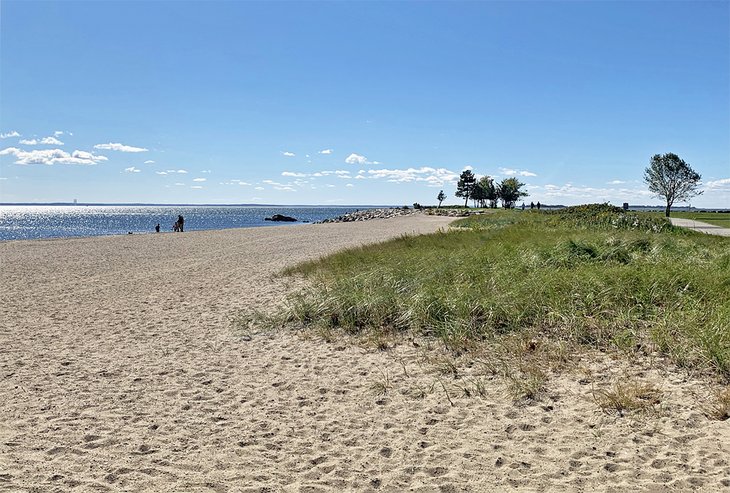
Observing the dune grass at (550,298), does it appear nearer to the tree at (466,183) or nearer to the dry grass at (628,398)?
the dry grass at (628,398)

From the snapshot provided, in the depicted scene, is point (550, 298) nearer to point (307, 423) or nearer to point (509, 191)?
point (307, 423)

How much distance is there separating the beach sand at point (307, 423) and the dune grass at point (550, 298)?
2.50 ft

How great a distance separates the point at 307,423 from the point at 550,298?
546cm

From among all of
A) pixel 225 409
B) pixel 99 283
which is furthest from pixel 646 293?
pixel 99 283

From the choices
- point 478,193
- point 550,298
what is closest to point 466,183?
point 478,193

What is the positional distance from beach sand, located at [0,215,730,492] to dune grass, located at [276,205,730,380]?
76 cm

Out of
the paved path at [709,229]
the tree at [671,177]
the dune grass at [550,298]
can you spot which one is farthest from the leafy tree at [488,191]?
the dune grass at [550,298]

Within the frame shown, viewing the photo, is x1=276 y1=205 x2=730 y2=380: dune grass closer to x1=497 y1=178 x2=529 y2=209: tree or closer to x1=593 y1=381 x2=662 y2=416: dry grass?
x1=593 y1=381 x2=662 y2=416: dry grass

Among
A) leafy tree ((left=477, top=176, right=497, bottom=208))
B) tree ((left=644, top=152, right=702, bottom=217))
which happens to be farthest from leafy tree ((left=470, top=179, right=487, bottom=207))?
tree ((left=644, top=152, right=702, bottom=217))

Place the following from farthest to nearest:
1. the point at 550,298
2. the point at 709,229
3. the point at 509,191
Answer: the point at 509,191, the point at 709,229, the point at 550,298

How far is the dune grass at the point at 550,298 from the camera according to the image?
306 inches

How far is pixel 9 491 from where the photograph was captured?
4402 millimetres

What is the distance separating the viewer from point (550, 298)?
30.8 ft

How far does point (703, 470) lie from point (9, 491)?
5872 millimetres
